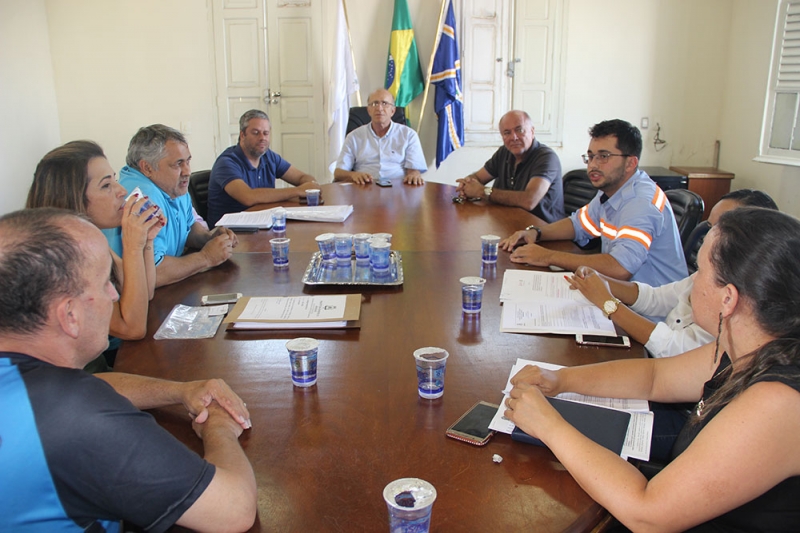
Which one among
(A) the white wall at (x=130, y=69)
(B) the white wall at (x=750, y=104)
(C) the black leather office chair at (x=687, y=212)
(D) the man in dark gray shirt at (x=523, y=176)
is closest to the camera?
(C) the black leather office chair at (x=687, y=212)

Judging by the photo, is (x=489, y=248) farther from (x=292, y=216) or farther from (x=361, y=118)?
(x=361, y=118)

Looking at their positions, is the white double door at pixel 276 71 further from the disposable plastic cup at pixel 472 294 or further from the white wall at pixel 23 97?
the disposable plastic cup at pixel 472 294

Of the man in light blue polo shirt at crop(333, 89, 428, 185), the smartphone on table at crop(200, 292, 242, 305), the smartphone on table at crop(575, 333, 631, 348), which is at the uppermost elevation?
the man in light blue polo shirt at crop(333, 89, 428, 185)

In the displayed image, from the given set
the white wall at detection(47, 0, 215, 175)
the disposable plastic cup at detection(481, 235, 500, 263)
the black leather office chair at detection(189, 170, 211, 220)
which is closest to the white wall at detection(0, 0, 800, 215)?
the white wall at detection(47, 0, 215, 175)

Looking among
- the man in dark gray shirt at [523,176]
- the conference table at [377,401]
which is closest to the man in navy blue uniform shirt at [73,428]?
the conference table at [377,401]

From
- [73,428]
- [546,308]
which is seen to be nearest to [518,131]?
[546,308]

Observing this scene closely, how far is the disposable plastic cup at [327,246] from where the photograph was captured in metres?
2.19

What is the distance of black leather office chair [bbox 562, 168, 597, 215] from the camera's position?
4.57 metres

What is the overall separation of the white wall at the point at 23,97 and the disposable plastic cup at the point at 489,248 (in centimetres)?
439

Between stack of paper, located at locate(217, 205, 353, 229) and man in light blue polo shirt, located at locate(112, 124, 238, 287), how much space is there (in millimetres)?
279

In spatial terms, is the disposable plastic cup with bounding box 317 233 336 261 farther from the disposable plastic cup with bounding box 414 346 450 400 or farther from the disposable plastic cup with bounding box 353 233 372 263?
the disposable plastic cup with bounding box 414 346 450 400

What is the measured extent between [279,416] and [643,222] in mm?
1685

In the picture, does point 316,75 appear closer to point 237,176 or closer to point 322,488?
point 237,176

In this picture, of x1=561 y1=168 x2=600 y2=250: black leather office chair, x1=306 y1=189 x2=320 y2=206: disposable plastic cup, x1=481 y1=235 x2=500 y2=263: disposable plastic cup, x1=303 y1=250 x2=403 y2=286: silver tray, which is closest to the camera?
x1=303 y1=250 x2=403 y2=286: silver tray
